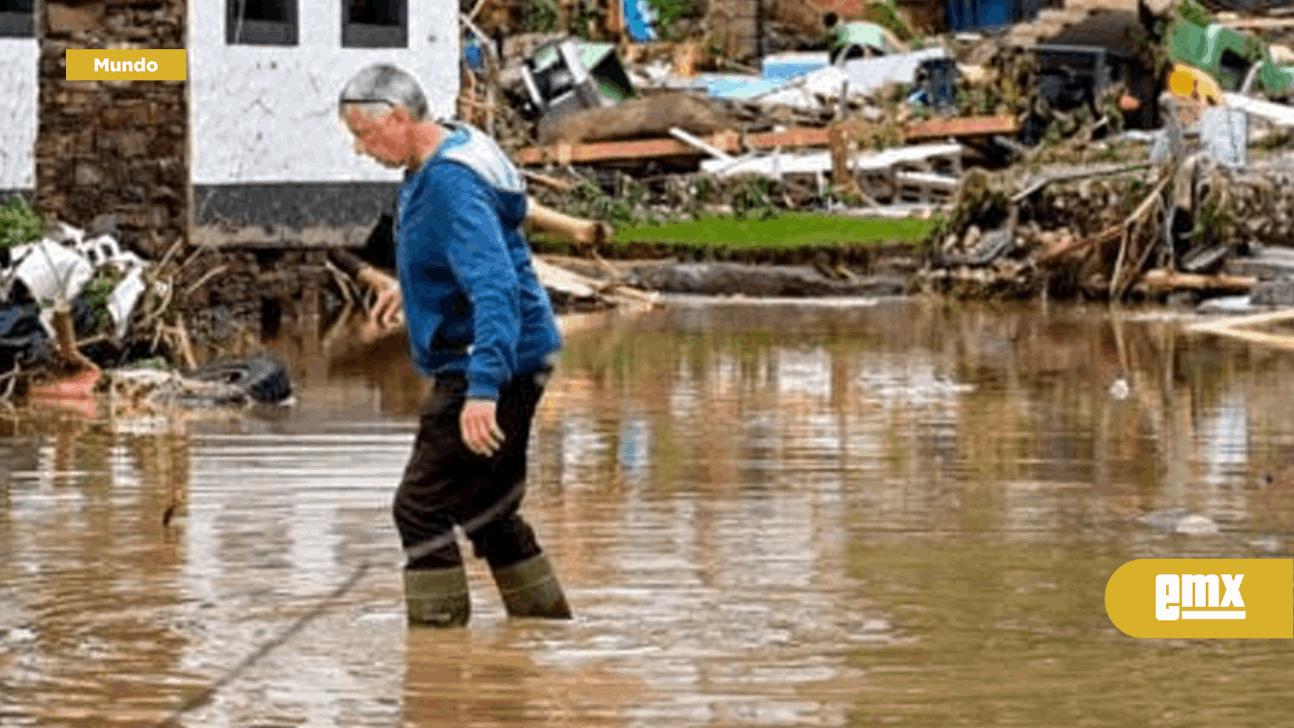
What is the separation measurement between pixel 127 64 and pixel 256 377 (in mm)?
8405

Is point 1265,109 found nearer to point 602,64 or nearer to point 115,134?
point 602,64

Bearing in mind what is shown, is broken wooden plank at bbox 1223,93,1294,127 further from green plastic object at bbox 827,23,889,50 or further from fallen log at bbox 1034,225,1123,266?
green plastic object at bbox 827,23,889,50

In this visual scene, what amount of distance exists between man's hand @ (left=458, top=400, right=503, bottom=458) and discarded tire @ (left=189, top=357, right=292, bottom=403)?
1143cm

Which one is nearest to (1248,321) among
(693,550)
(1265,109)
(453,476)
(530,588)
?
(1265,109)

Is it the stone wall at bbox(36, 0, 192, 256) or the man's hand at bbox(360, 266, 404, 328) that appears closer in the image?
the stone wall at bbox(36, 0, 192, 256)

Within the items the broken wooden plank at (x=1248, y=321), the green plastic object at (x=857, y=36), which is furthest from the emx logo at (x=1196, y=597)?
the green plastic object at (x=857, y=36)

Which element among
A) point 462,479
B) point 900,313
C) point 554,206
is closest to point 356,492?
point 462,479

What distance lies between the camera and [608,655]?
42.5ft

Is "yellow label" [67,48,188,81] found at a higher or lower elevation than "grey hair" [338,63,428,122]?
lower

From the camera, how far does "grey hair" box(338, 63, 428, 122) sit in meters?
13.1

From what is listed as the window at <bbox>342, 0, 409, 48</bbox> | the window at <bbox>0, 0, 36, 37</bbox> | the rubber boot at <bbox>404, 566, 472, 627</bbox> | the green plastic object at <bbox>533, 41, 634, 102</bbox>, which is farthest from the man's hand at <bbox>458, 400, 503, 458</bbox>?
the green plastic object at <bbox>533, 41, 634, 102</bbox>

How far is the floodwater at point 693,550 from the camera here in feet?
39.8

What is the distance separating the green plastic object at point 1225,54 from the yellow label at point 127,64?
2144 centimetres

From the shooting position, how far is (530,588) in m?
13.6
